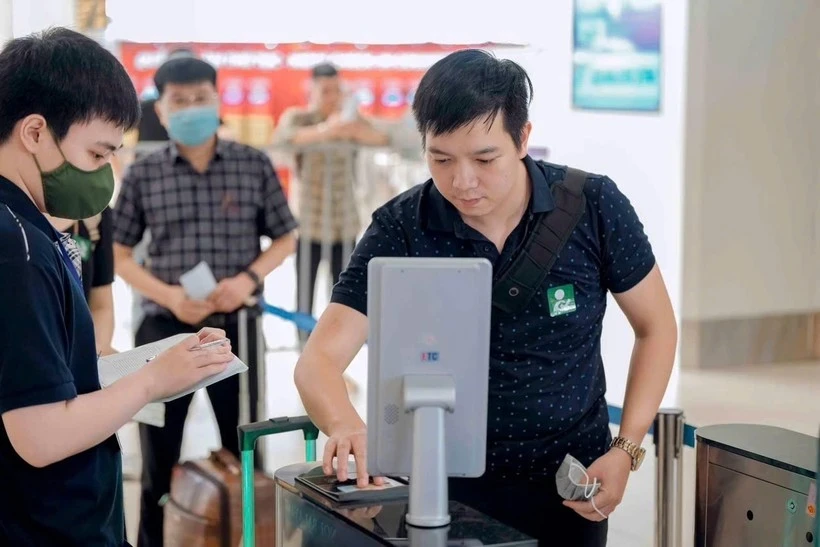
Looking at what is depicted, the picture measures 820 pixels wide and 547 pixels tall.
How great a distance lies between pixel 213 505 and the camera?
11.7 feet

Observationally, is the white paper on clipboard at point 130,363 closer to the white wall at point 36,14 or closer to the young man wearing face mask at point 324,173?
the white wall at point 36,14

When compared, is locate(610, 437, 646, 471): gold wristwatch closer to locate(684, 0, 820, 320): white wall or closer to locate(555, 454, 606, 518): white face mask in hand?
locate(555, 454, 606, 518): white face mask in hand

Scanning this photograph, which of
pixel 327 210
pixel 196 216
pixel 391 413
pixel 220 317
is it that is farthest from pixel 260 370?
pixel 391 413

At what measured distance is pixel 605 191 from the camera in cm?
222

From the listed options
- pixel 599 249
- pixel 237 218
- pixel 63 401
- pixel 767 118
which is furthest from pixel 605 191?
pixel 767 118

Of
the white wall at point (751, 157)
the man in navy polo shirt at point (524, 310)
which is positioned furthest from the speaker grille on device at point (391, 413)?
the white wall at point (751, 157)

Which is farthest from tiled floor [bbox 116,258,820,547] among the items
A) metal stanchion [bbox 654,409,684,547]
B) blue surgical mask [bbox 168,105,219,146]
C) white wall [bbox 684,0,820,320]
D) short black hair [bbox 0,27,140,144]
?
short black hair [bbox 0,27,140,144]

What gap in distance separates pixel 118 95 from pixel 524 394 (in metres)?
0.90

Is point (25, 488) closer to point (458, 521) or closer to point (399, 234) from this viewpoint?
point (458, 521)

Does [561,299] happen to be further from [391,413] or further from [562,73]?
[562,73]

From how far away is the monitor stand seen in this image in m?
1.65

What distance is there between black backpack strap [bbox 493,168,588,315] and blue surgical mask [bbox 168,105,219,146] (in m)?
2.24

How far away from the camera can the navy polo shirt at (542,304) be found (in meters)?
2.16

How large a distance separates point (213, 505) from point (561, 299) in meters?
1.76
